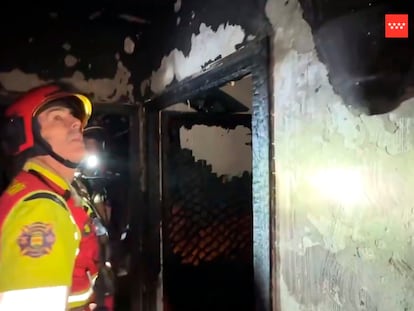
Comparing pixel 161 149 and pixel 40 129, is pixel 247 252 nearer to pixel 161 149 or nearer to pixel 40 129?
pixel 161 149

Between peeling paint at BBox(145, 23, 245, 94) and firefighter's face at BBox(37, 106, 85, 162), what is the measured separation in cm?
46

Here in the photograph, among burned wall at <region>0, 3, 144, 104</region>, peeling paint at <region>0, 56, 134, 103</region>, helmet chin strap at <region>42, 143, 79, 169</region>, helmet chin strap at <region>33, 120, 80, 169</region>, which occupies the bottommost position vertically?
helmet chin strap at <region>42, 143, 79, 169</region>

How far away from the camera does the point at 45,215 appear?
1.74 m

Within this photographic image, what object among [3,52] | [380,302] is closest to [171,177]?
[3,52]

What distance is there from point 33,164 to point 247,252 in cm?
123

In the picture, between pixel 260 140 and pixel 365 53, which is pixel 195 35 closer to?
pixel 260 140

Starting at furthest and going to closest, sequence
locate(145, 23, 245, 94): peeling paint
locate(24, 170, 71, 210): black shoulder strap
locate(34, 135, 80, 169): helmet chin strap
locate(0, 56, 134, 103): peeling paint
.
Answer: locate(0, 56, 134, 103): peeling paint < locate(34, 135, 80, 169): helmet chin strap < locate(24, 170, 71, 210): black shoulder strap < locate(145, 23, 245, 94): peeling paint

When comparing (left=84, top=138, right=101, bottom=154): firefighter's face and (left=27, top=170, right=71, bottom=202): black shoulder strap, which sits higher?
(left=84, top=138, right=101, bottom=154): firefighter's face

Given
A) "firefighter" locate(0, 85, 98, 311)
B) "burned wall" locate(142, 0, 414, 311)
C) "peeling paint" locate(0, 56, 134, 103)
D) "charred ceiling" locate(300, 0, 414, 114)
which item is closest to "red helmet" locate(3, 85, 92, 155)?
"firefighter" locate(0, 85, 98, 311)

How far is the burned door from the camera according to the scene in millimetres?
2496

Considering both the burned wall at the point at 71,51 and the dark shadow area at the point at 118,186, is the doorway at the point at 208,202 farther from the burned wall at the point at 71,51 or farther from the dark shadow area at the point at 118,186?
the burned wall at the point at 71,51

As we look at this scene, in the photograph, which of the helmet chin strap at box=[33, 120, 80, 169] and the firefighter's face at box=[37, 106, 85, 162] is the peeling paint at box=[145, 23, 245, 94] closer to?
the firefighter's face at box=[37, 106, 85, 162]

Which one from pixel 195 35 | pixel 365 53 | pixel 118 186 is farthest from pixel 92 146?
pixel 365 53

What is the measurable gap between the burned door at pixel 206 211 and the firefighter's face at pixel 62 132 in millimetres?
592
